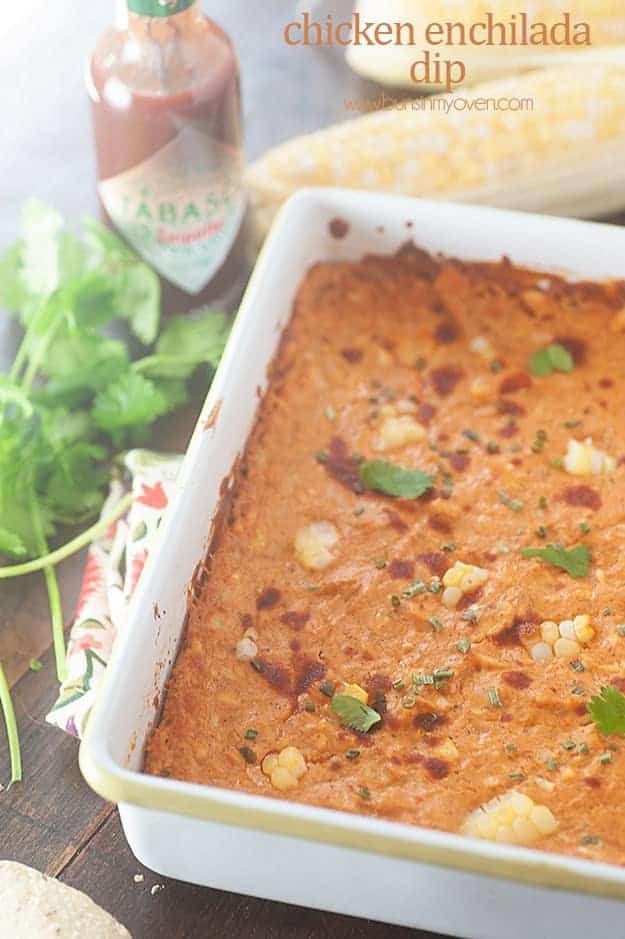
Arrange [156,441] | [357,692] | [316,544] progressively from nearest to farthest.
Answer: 1. [357,692]
2. [316,544]
3. [156,441]

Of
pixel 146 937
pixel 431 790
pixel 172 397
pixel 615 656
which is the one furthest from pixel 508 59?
pixel 146 937

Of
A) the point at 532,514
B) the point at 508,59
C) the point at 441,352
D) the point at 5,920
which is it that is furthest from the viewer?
the point at 508,59

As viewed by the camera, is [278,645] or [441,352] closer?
[278,645]

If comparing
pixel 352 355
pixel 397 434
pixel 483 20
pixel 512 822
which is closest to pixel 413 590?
pixel 397 434

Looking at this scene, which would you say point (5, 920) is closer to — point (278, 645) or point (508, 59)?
point (278, 645)

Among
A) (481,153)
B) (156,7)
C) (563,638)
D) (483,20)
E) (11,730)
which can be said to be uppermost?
(156,7)

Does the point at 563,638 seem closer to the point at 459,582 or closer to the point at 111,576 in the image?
the point at 459,582

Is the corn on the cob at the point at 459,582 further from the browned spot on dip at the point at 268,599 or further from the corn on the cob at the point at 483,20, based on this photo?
the corn on the cob at the point at 483,20
